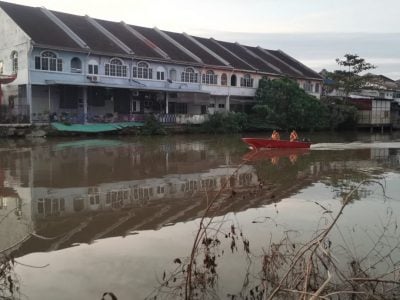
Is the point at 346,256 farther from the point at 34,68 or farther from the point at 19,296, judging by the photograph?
the point at 34,68

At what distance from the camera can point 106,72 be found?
32.9 m

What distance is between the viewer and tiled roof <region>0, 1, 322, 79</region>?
31047 mm

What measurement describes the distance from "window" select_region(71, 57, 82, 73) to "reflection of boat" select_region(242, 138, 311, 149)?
15.1 meters

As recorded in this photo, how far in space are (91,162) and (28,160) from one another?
247 cm

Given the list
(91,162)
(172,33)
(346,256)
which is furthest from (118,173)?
(172,33)

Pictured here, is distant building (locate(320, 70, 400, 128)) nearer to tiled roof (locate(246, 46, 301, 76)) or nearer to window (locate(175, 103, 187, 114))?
tiled roof (locate(246, 46, 301, 76))

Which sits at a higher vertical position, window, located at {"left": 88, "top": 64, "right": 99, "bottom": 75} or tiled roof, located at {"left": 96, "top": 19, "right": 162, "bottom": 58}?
tiled roof, located at {"left": 96, "top": 19, "right": 162, "bottom": 58}

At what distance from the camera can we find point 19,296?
206 inches

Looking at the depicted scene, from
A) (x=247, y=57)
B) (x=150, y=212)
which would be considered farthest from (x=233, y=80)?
(x=150, y=212)

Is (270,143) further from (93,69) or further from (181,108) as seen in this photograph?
(181,108)

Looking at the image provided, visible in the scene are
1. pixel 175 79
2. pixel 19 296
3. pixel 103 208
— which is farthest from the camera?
pixel 175 79

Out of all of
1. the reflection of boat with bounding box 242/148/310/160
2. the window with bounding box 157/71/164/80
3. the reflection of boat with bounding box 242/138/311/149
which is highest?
the window with bounding box 157/71/164/80

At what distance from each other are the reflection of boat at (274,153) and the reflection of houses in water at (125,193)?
16.6 ft

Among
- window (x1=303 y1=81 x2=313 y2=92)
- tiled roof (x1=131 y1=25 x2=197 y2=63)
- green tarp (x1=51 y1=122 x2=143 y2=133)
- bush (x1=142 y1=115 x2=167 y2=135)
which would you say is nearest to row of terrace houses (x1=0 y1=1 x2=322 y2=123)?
tiled roof (x1=131 y1=25 x2=197 y2=63)
